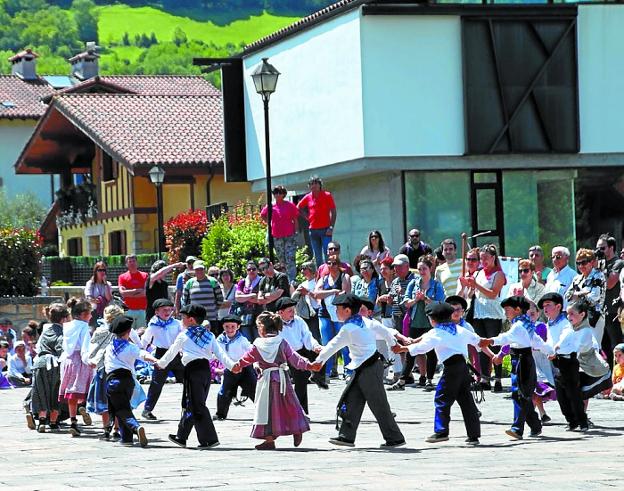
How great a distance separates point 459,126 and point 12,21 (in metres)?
146

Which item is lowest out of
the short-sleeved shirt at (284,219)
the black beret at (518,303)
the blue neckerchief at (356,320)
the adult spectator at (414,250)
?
the blue neckerchief at (356,320)

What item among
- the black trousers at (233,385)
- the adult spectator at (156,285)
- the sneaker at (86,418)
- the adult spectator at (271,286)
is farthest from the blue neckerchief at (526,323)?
the adult spectator at (156,285)

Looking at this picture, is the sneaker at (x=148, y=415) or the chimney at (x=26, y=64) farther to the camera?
the chimney at (x=26, y=64)

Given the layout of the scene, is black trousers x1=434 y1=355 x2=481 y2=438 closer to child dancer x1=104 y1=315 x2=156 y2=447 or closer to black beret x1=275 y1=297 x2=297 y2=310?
black beret x1=275 y1=297 x2=297 y2=310

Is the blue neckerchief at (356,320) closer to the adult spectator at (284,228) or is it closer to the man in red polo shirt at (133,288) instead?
the adult spectator at (284,228)

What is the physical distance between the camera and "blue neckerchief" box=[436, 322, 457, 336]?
14195 mm

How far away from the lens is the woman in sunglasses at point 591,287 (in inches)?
696

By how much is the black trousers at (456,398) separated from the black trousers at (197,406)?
2.18 m

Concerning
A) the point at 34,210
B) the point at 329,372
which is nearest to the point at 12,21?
the point at 34,210

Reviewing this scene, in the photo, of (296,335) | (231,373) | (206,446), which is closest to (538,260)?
(296,335)

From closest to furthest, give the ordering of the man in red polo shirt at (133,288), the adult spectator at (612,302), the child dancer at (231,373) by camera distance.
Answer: the child dancer at (231,373) → the adult spectator at (612,302) → the man in red polo shirt at (133,288)

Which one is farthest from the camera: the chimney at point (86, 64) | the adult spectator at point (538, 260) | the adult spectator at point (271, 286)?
the chimney at point (86, 64)

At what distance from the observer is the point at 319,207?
939 inches

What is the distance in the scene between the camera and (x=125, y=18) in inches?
7052
